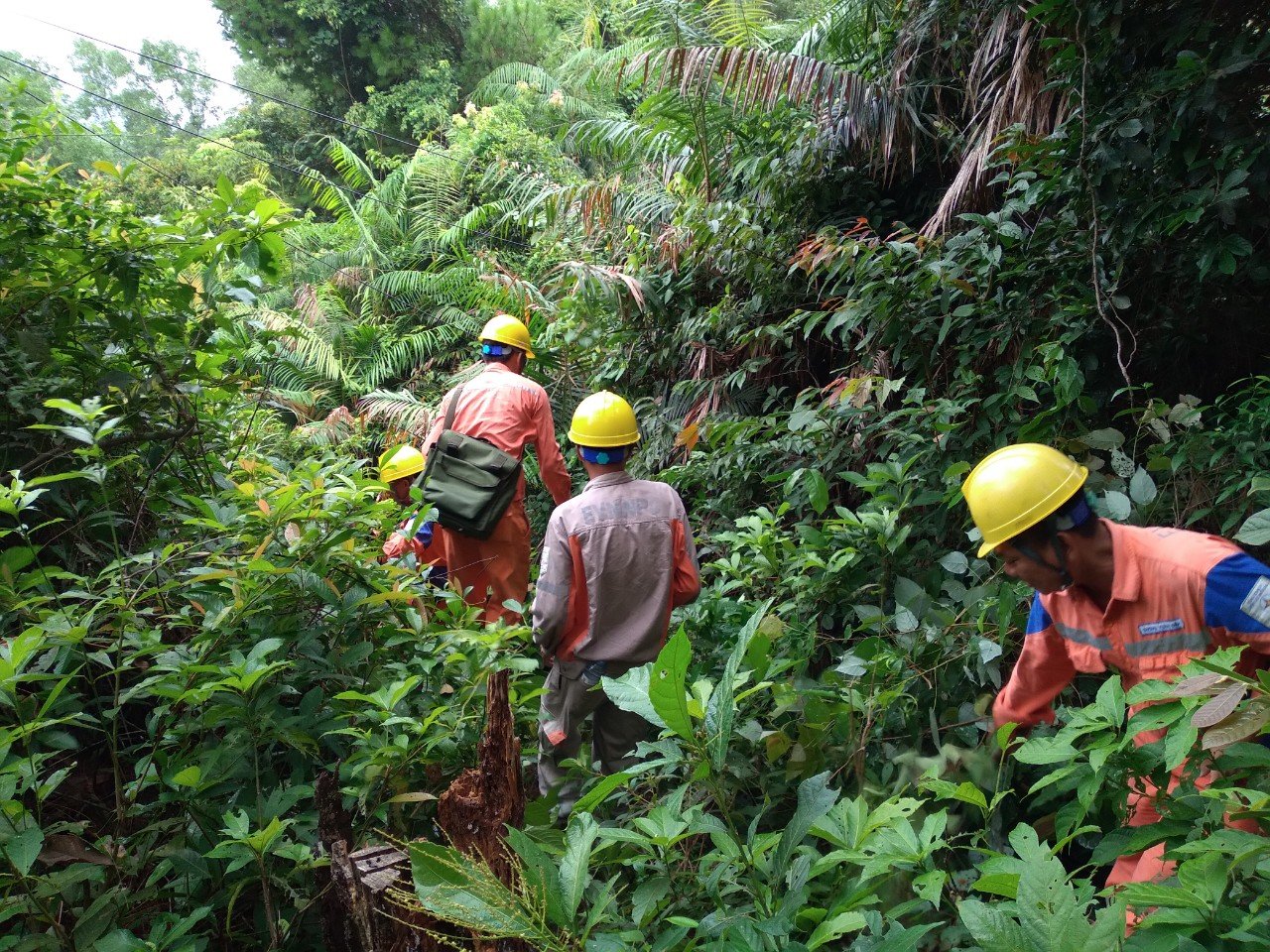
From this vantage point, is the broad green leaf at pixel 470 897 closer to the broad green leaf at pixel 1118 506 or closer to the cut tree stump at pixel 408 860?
the cut tree stump at pixel 408 860

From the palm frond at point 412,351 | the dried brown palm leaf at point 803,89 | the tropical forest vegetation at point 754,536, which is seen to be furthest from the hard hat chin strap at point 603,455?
the palm frond at point 412,351

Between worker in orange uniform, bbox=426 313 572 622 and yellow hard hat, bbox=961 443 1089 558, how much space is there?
2.89m

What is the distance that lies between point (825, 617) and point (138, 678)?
2509 millimetres

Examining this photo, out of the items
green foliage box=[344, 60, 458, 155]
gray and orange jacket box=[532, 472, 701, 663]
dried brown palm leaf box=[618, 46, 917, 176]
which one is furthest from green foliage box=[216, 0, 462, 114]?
gray and orange jacket box=[532, 472, 701, 663]

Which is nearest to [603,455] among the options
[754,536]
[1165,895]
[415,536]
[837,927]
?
[754,536]

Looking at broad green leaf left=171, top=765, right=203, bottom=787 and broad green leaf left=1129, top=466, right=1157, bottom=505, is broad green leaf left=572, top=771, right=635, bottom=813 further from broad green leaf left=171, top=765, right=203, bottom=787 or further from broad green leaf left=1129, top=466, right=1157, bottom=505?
broad green leaf left=1129, top=466, right=1157, bottom=505

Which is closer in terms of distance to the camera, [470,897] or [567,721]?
[470,897]

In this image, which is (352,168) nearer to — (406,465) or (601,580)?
(406,465)

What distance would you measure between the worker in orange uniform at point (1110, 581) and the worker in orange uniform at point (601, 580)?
140 centimetres

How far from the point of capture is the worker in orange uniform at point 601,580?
3.27 metres

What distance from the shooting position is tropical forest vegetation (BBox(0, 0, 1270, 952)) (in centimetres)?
152

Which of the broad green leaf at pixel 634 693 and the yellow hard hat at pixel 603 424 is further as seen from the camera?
the yellow hard hat at pixel 603 424

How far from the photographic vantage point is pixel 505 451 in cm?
475

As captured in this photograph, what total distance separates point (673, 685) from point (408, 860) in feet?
2.99
